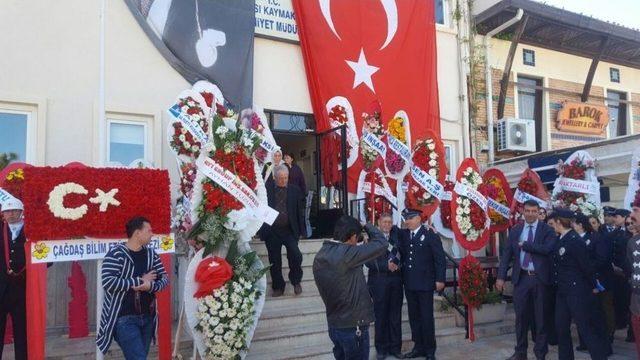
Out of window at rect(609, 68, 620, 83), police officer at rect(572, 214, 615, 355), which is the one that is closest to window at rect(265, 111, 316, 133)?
police officer at rect(572, 214, 615, 355)

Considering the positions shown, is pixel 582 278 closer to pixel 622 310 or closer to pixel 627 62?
pixel 622 310

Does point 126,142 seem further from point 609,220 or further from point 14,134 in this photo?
point 609,220

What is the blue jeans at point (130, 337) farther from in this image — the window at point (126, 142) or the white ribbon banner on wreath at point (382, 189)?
the white ribbon banner on wreath at point (382, 189)

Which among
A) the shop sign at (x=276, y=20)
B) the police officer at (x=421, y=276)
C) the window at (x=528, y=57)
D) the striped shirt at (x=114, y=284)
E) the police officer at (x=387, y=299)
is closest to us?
the striped shirt at (x=114, y=284)

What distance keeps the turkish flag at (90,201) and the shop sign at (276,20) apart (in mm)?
4393

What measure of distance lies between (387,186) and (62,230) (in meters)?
5.62

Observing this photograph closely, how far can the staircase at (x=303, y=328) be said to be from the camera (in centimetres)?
596

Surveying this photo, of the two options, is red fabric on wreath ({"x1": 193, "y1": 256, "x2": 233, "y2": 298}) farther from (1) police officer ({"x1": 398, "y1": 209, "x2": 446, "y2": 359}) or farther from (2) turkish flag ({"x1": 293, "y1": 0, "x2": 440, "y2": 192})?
(2) turkish flag ({"x1": 293, "y1": 0, "x2": 440, "y2": 192})

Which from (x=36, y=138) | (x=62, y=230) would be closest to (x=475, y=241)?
(x=62, y=230)

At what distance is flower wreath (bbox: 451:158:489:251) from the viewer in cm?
758

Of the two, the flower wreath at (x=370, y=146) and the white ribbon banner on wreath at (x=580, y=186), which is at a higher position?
the flower wreath at (x=370, y=146)

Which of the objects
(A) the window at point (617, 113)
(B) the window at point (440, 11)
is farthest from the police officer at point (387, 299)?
(A) the window at point (617, 113)

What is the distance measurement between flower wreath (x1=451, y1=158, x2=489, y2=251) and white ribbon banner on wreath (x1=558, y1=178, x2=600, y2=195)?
156 cm

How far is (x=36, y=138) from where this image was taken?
713 cm
